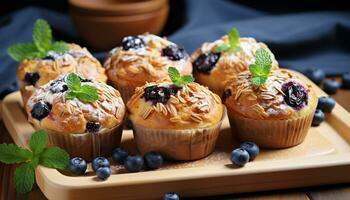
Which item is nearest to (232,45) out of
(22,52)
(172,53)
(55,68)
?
(172,53)

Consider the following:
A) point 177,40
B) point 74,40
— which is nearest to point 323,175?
point 177,40

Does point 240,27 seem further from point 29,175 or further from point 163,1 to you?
point 29,175

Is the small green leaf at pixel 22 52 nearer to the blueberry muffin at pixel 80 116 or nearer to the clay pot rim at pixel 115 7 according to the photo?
the blueberry muffin at pixel 80 116

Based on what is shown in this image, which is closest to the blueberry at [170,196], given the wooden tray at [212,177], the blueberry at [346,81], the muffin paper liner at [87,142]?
the wooden tray at [212,177]

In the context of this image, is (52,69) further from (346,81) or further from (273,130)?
(346,81)

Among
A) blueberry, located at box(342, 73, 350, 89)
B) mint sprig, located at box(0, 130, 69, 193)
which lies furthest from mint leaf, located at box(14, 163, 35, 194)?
blueberry, located at box(342, 73, 350, 89)

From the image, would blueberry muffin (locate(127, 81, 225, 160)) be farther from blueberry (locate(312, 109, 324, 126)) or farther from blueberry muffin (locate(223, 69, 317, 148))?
blueberry (locate(312, 109, 324, 126))
